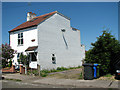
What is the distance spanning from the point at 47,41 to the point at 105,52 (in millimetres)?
7961

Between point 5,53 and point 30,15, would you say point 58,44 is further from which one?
point 30,15

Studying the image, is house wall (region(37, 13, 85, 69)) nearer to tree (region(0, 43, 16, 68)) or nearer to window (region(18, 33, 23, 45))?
window (region(18, 33, 23, 45))

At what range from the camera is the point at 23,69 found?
15195 millimetres

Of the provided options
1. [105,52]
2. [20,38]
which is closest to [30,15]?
[20,38]

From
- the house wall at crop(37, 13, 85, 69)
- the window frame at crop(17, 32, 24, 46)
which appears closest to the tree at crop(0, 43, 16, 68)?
the window frame at crop(17, 32, 24, 46)

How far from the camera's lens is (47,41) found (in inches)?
691

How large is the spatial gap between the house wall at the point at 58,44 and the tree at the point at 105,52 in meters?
6.03

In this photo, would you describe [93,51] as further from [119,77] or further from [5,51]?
[5,51]

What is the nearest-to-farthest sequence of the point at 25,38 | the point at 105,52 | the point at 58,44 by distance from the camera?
the point at 105,52 → the point at 25,38 → the point at 58,44

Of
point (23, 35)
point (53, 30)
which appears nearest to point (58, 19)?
point (53, 30)

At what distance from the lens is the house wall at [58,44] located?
1675 cm

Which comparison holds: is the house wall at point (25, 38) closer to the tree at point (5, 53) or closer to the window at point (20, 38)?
the window at point (20, 38)

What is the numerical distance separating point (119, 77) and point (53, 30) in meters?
11.1

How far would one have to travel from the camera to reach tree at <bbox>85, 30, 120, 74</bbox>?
11.8 metres
